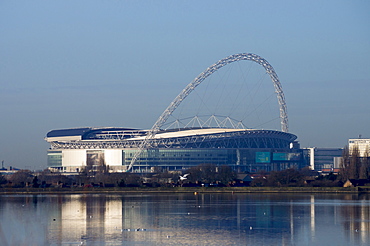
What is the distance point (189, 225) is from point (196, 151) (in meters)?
94.1

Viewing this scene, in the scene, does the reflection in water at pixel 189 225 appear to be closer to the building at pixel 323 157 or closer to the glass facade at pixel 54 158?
the glass facade at pixel 54 158

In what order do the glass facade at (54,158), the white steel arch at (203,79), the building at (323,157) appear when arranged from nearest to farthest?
the white steel arch at (203,79)
the glass facade at (54,158)
the building at (323,157)

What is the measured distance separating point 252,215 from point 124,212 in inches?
348

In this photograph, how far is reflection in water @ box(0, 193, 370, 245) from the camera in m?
31.0

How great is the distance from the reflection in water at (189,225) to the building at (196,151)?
77513mm

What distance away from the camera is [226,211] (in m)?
46.5

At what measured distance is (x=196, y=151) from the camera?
131375mm

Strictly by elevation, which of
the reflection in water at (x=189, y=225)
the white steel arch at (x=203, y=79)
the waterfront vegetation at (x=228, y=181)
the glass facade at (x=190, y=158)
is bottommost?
the reflection in water at (x=189, y=225)

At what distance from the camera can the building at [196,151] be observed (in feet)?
430

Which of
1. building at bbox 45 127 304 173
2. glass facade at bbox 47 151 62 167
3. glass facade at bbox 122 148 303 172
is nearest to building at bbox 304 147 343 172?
building at bbox 45 127 304 173

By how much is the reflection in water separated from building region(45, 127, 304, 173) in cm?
7751

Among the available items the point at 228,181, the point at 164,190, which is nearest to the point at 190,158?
the point at 228,181

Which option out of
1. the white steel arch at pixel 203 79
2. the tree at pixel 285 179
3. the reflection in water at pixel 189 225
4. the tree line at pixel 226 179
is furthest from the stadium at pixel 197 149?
the reflection in water at pixel 189 225

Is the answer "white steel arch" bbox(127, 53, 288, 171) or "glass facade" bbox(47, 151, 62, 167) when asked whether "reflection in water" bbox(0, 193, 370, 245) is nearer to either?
"white steel arch" bbox(127, 53, 288, 171)
